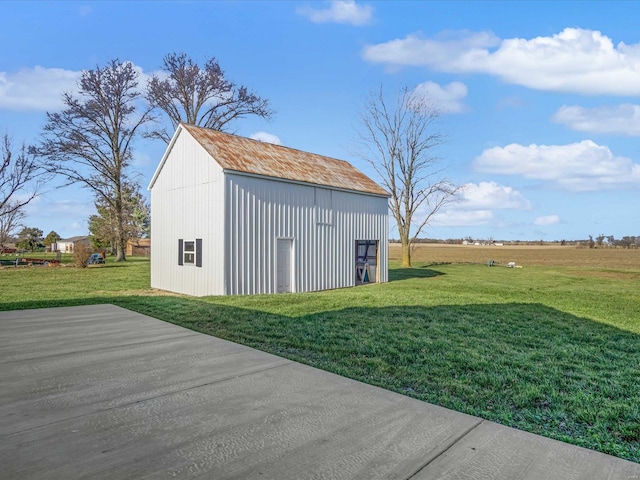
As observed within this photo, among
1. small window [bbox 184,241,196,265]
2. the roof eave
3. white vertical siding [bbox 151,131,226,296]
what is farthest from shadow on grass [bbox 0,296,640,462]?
the roof eave

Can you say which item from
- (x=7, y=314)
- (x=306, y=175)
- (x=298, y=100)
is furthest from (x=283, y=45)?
(x=7, y=314)

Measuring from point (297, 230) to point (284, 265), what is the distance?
1.37m

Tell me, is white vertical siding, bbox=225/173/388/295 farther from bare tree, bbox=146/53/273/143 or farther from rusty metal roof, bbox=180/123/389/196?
bare tree, bbox=146/53/273/143

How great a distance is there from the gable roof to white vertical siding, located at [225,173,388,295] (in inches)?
12.8

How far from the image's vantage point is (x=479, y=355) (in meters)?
5.40

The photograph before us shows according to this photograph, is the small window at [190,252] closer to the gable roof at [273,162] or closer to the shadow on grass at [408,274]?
the gable roof at [273,162]

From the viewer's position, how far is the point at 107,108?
3047 centimetres

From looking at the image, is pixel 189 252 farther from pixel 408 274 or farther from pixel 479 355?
pixel 408 274

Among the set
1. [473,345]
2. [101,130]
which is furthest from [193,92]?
[473,345]

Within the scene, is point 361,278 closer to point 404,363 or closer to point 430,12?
point 430,12

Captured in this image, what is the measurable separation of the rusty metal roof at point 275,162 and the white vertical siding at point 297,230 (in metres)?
0.37

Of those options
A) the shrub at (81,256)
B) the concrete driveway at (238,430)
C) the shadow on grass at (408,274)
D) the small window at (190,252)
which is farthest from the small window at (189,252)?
the shrub at (81,256)

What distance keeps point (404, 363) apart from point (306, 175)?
422 inches

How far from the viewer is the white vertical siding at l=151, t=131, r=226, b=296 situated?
1213cm
